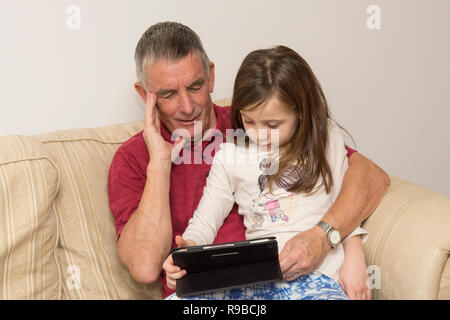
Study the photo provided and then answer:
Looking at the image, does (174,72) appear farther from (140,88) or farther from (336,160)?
(336,160)

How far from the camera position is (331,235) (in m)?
1.31

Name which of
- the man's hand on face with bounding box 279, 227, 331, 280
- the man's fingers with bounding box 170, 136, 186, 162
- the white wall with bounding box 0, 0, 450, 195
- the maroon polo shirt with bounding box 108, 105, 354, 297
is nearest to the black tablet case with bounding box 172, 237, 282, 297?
the man's hand on face with bounding box 279, 227, 331, 280

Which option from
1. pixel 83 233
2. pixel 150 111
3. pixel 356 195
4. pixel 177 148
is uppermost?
pixel 150 111

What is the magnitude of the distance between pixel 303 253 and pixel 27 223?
0.75m

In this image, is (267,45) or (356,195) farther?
(267,45)

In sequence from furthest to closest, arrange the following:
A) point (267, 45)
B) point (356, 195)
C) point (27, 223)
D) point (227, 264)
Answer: point (267, 45) < point (356, 195) < point (27, 223) < point (227, 264)

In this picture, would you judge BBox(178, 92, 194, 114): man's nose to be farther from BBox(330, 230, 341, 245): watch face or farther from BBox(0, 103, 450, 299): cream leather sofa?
BBox(330, 230, 341, 245): watch face

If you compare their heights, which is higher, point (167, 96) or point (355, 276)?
point (167, 96)

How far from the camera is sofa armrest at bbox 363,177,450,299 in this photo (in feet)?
4.01

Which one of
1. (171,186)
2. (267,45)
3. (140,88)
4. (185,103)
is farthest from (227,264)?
(267,45)

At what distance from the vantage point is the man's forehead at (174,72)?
145cm

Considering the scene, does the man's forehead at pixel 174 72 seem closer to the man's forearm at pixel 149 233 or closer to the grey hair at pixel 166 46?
the grey hair at pixel 166 46

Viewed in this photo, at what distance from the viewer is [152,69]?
1.47 meters
